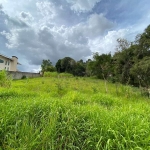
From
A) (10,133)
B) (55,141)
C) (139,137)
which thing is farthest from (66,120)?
(139,137)

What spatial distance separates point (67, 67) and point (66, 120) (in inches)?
1085

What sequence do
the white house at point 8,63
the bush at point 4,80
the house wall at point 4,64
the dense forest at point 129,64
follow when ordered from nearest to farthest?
the bush at point 4,80, the dense forest at point 129,64, the house wall at point 4,64, the white house at point 8,63

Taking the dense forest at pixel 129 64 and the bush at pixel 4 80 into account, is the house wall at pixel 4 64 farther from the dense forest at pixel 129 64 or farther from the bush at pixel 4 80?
the bush at pixel 4 80

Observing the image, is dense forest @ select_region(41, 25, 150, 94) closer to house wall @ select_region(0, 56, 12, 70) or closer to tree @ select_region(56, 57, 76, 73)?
tree @ select_region(56, 57, 76, 73)

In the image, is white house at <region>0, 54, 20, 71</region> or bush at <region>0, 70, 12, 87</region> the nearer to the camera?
bush at <region>0, 70, 12, 87</region>

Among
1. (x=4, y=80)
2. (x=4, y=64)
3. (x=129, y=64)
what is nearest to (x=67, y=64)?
(x=4, y=64)

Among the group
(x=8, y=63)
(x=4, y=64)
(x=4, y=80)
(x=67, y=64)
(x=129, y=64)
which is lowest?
(x=4, y=80)

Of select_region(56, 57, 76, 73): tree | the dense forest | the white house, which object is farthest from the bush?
select_region(56, 57, 76, 73): tree

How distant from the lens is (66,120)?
7.32 feet

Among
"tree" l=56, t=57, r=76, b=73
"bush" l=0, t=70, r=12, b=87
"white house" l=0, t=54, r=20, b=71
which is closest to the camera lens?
"bush" l=0, t=70, r=12, b=87

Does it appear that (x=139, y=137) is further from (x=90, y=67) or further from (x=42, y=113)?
(x=90, y=67)

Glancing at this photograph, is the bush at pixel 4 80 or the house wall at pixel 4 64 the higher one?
the house wall at pixel 4 64

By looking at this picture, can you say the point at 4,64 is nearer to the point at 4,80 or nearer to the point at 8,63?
the point at 8,63

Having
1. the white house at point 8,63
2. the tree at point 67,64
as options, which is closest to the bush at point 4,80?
the white house at point 8,63
